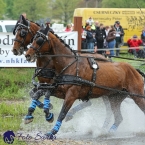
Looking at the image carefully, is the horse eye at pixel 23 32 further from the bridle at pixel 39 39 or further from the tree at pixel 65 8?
the tree at pixel 65 8

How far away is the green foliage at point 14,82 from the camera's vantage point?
14.8 metres

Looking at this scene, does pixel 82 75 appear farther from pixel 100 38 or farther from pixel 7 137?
pixel 100 38

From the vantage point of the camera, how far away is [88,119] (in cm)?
1185

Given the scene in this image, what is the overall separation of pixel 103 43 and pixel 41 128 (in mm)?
10685

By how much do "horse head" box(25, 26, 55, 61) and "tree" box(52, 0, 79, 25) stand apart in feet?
133

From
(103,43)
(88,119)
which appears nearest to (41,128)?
(88,119)

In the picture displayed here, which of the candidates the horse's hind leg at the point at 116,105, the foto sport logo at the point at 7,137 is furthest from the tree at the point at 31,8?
the foto sport logo at the point at 7,137

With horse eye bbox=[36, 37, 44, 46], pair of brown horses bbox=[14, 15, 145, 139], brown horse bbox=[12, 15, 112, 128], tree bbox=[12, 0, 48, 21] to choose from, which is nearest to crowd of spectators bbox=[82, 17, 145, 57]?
pair of brown horses bbox=[14, 15, 145, 139]

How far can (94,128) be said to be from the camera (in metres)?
11.2

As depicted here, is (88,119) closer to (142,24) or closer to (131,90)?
(131,90)

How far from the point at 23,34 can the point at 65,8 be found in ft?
137

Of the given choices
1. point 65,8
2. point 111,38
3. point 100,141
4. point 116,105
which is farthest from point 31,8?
point 100,141

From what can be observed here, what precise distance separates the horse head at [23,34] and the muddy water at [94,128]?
154 centimetres

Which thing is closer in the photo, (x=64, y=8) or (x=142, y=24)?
(x=142, y=24)
